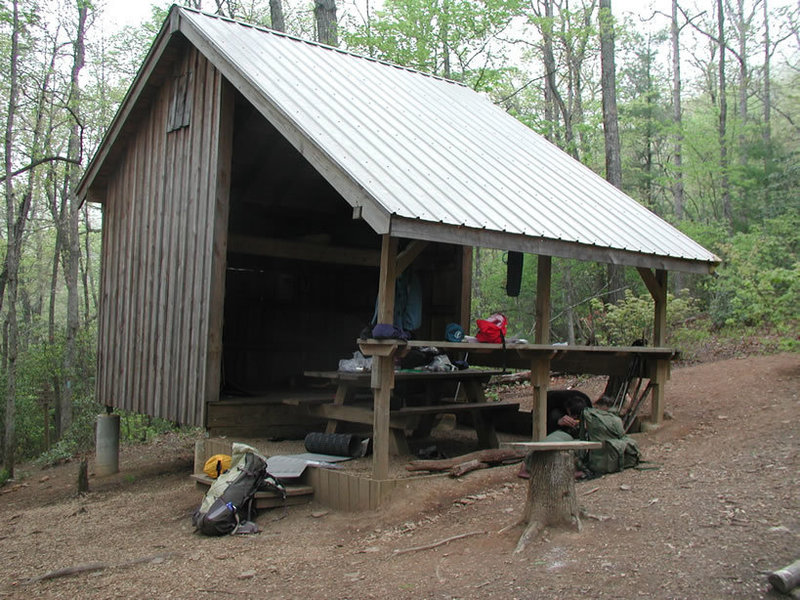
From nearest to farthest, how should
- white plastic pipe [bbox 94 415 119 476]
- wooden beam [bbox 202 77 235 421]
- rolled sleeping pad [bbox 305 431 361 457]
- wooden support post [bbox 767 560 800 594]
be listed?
wooden support post [bbox 767 560 800 594] → rolled sleeping pad [bbox 305 431 361 457] → wooden beam [bbox 202 77 235 421] → white plastic pipe [bbox 94 415 119 476]

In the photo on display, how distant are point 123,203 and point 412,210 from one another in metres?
6.62

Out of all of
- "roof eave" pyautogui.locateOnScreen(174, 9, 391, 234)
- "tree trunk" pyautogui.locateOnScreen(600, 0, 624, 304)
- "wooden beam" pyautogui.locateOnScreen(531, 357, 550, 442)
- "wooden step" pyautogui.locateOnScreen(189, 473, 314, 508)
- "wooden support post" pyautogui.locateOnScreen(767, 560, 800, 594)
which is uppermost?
"tree trunk" pyautogui.locateOnScreen(600, 0, 624, 304)

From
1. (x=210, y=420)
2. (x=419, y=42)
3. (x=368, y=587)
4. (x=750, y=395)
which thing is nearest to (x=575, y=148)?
(x=419, y=42)

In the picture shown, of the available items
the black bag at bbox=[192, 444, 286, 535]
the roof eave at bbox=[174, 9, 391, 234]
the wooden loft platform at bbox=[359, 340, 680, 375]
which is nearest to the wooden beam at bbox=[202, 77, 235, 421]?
the roof eave at bbox=[174, 9, 391, 234]

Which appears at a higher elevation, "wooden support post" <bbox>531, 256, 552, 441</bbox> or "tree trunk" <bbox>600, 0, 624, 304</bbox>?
"tree trunk" <bbox>600, 0, 624, 304</bbox>

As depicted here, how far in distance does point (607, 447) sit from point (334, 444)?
9.46ft

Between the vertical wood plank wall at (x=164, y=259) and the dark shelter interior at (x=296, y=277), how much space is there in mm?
1369

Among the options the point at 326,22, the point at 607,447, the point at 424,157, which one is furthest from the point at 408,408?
the point at 326,22

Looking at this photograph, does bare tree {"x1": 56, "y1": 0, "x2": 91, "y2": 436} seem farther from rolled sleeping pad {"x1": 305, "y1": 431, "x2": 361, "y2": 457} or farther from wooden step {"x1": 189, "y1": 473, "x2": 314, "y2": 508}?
wooden step {"x1": 189, "y1": 473, "x2": 314, "y2": 508}

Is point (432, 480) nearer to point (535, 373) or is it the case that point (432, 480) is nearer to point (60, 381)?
point (535, 373)

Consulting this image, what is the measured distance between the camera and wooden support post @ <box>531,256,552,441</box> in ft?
27.0

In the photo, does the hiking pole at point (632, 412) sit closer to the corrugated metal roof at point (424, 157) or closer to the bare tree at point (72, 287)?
the corrugated metal roof at point (424, 157)

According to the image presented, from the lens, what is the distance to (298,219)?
1275cm

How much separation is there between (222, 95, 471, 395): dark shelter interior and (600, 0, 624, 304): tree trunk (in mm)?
6136
